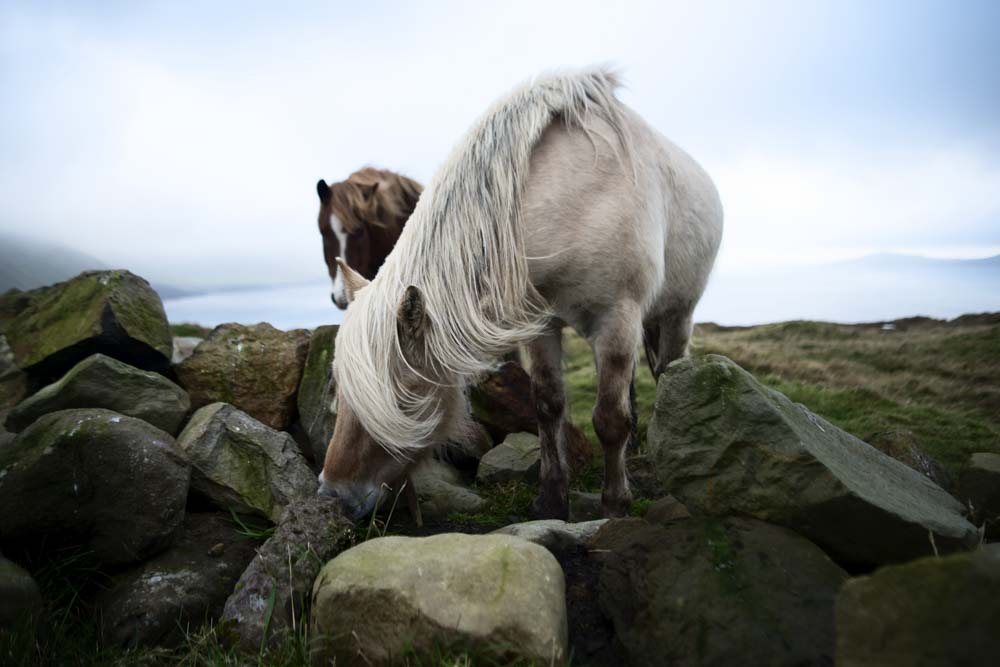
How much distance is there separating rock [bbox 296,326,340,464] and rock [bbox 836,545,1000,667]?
10.7 ft

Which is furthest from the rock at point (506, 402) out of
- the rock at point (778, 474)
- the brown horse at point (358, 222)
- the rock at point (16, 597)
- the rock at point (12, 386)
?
the rock at point (12, 386)

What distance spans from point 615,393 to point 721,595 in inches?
58.7

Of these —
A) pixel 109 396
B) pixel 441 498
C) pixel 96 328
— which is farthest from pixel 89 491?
pixel 441 498

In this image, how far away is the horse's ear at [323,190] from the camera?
6744 millimetres

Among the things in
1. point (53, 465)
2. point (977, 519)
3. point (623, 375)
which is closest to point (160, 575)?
point (53, 465)

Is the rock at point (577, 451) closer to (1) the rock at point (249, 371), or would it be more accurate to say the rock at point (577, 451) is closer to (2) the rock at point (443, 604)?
(1) the rock at point (249, 371)

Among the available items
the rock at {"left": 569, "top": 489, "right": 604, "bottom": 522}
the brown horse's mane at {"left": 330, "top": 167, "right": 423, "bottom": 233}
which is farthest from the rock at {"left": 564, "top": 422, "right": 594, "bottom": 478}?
the brown horse's mane at {"left": 330, "top": 167, "right": 423, "bottom": 233}

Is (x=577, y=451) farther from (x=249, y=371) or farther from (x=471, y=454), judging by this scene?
(x=249, y=371)

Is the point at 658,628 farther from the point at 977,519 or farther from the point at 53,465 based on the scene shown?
the point at 53,465

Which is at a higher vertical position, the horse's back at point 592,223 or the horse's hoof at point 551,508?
the horse's back at point 592,223

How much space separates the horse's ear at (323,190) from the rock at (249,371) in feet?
8.75

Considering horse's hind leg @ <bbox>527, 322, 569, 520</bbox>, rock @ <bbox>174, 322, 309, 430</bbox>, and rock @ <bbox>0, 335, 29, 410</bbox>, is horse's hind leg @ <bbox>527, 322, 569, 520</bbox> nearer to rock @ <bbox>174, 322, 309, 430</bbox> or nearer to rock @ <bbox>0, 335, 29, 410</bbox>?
rock @ <bbox>174, 322, 309, 430</bbox>

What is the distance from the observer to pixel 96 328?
3996mm

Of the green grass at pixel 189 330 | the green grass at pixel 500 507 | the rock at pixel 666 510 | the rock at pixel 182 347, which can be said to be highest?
the rock at pixel 666 510
